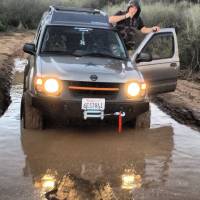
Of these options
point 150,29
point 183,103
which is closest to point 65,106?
Result: point 150,29

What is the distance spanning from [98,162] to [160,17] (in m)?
17.3

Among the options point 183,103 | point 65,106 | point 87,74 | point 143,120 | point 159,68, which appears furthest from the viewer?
point 183,103

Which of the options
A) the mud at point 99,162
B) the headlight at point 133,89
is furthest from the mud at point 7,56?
the headlight at point 133,89

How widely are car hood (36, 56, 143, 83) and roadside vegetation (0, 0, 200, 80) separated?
22.3ft

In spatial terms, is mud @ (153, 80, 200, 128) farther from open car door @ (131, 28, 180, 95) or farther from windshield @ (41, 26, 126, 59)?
windshield @ (41, 26, 126, 59)

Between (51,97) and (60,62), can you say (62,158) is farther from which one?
(60,62)

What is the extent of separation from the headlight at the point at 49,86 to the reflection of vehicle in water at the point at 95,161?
772 mm

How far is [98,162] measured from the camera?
285 inches

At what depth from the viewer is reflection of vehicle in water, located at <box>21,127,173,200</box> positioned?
6156 mm

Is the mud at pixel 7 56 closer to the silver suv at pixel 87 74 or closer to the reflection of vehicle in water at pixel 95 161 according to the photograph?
the silver suv at pixel 87 74

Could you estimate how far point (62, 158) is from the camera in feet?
24.0

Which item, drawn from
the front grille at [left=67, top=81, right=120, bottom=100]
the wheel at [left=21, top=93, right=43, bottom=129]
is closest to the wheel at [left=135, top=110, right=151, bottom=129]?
the front grille at [left=67, top=81, right=120, bottom=100]

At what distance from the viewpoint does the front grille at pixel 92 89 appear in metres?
7.87

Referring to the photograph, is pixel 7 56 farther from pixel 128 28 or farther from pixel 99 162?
pixel 99 162
